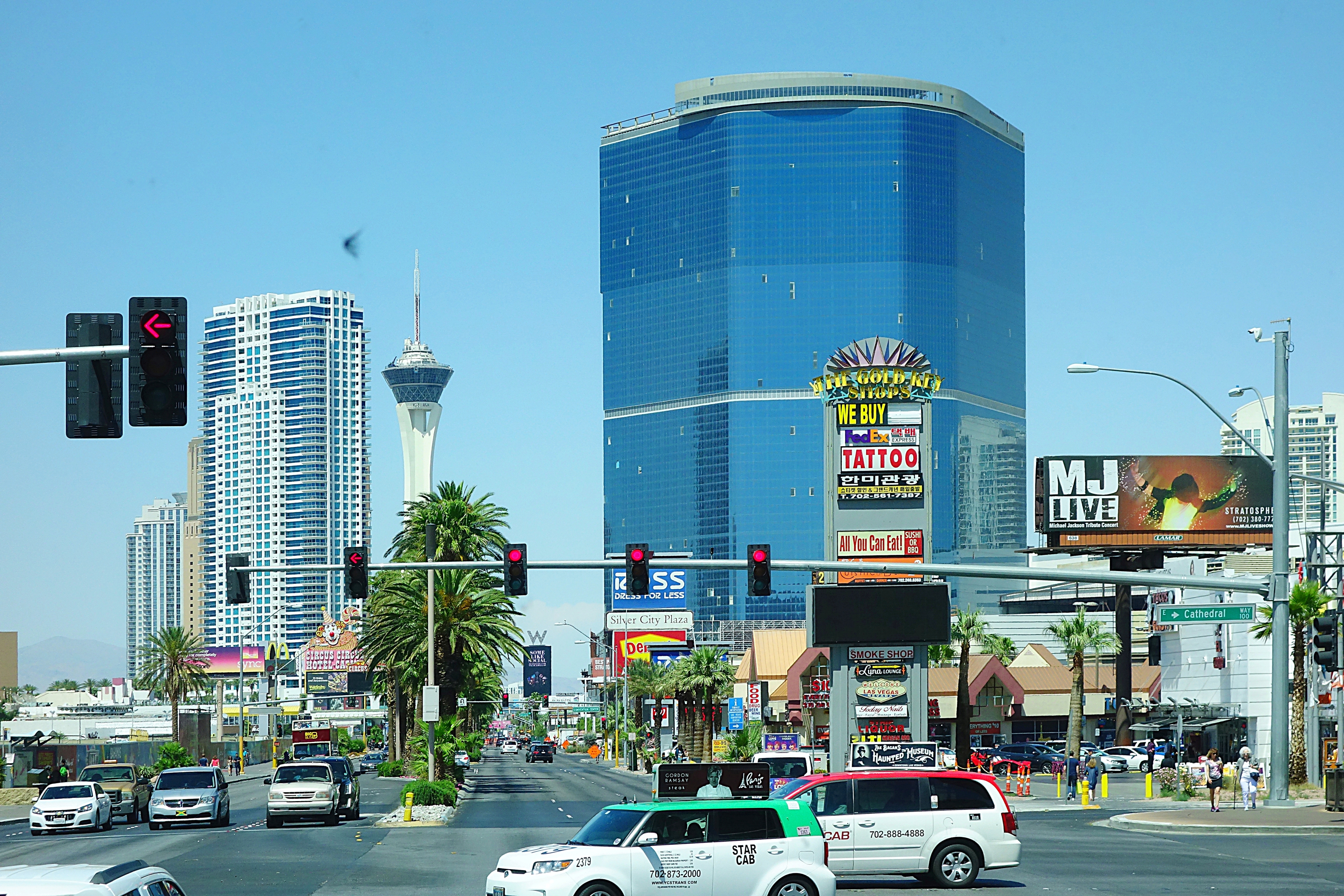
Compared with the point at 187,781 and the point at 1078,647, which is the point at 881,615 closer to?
the point at 187,781

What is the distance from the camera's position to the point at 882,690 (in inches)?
2478

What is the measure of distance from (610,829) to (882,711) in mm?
44084

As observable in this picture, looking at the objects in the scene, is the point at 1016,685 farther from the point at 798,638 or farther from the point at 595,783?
the point at 595,783

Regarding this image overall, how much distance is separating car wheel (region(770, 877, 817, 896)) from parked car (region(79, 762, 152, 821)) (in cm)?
3141

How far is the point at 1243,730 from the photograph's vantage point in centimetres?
8862

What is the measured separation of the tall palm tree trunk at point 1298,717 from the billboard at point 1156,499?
5304cm

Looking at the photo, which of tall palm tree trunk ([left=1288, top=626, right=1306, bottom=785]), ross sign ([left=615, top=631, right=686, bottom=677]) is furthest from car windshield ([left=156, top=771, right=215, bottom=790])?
ross sign ([left=615, top=631, right=686, bottom=677])

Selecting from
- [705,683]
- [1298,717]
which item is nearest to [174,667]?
[705,683]

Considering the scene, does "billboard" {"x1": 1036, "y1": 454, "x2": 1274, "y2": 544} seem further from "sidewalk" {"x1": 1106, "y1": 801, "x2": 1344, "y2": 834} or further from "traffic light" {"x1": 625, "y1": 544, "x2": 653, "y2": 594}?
"traffic light" {"x1": 625, "y1": 544, "x2": 653, "y2": 594}

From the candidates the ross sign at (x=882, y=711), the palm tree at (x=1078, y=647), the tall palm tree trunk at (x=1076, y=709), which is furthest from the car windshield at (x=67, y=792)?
the tall palm tree trunk at (x=1076, y=709)

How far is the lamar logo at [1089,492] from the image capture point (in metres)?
110

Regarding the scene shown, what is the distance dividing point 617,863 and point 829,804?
6860mm

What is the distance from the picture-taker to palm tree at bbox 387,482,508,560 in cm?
6650

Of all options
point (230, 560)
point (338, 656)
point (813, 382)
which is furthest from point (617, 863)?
point (338, 656)
